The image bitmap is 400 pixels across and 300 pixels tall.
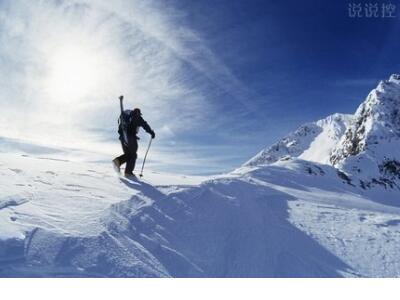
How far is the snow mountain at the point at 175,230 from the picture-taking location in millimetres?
8039

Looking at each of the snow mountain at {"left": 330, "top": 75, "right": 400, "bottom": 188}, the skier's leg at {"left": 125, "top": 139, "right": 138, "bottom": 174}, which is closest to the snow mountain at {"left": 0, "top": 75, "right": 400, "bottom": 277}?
the skier's leg at {"left": 125, "top": 139, "right": 138, "bottom": 174}

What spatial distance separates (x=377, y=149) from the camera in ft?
348

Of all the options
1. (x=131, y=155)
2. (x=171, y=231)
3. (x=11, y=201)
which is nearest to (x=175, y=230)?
(x=171, y=231)

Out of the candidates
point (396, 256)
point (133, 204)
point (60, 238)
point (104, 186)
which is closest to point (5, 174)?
point (104, 186)

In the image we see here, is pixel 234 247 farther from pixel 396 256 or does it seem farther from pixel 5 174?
pixel 5 174

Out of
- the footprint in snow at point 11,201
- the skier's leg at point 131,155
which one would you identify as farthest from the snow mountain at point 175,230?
the skier's leg at point 131,155

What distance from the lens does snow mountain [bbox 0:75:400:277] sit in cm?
804

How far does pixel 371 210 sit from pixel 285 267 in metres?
7.94

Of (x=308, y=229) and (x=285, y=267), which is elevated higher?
(x=308, y=229)

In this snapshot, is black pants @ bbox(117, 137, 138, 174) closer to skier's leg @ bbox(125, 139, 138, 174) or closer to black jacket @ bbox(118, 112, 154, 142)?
skier's leg @ bbox(125, 139, 138, 174)

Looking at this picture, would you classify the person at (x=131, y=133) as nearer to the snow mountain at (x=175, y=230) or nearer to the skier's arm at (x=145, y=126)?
the skier's arm at (x=145, y=126)

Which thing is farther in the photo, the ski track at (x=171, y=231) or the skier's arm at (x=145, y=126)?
the skier's arm at (x=145, y=126)
